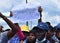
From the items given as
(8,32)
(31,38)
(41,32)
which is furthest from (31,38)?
(8,32)

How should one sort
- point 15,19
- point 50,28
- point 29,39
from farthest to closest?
point 15,19 → point 50,28 → point 29,39

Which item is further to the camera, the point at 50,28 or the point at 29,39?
the point at 50,28

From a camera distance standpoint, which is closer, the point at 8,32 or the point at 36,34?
the point at 36,34

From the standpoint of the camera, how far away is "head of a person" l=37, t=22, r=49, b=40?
762cm

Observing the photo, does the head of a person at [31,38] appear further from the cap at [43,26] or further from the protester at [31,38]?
the cap at [43,26]

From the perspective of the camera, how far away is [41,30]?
768 cm

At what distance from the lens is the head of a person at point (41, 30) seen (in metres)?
7.62

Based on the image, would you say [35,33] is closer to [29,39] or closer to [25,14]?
[29,39]

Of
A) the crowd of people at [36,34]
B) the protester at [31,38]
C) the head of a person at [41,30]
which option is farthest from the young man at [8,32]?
the head of a person at [41,30]

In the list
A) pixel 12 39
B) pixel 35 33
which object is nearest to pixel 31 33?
pixel 35 33

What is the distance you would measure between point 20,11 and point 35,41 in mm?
1291

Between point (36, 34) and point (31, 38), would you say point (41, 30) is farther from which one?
point (31, 38)

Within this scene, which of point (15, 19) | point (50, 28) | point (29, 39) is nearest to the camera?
point (29, 39)

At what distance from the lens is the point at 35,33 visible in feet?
24.6
